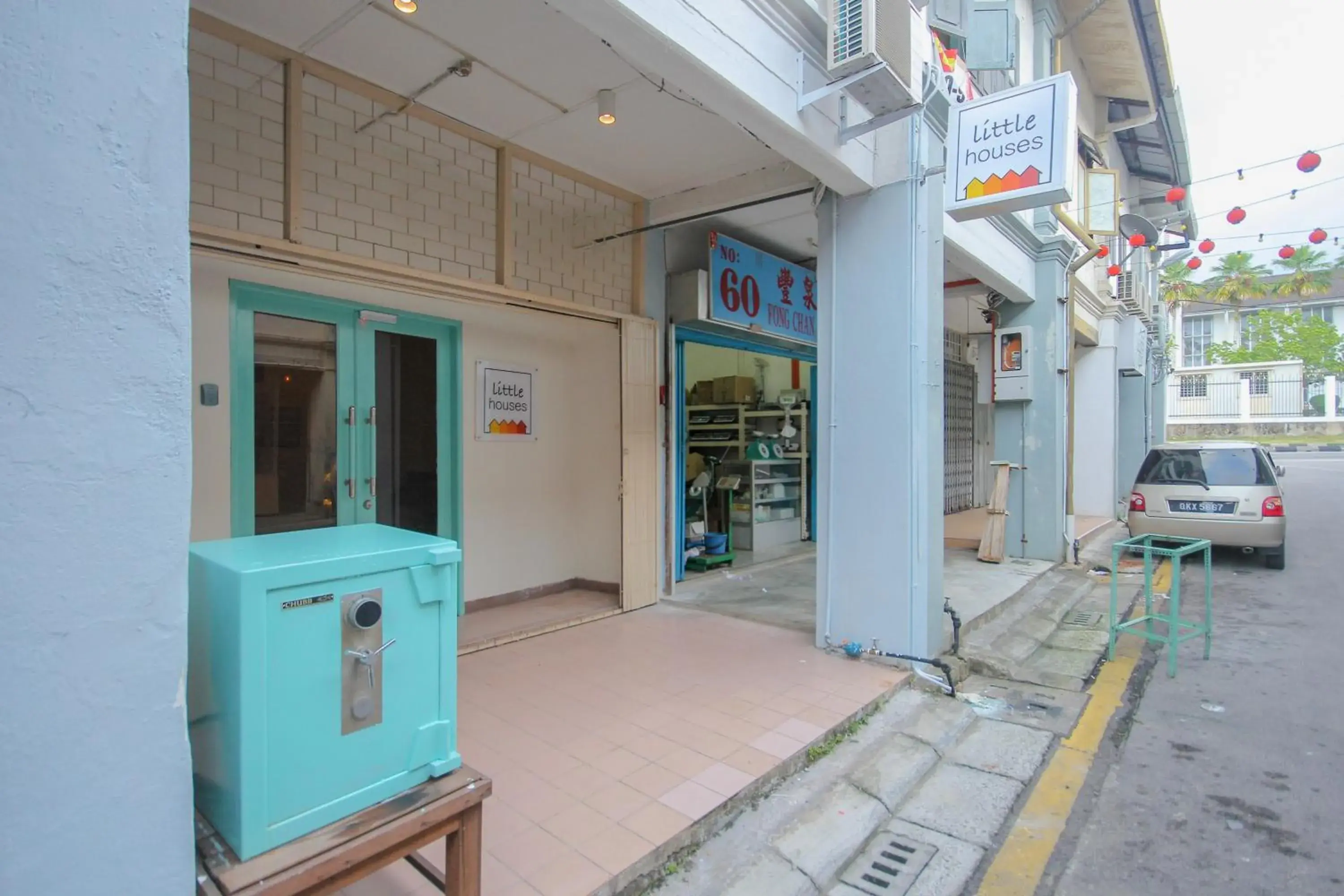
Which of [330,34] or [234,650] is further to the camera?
[330,34]

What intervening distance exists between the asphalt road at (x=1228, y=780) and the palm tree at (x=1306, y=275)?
1851 inches

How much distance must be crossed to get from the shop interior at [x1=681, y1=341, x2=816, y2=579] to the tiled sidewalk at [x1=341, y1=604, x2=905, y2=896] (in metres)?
2.85

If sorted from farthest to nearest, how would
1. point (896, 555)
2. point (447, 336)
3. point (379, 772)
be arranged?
point (447, 336), point (896, 555), point (379, 772)

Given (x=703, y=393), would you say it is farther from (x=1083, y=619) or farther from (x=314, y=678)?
(x=314, y=678)

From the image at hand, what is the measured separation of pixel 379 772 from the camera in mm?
1816

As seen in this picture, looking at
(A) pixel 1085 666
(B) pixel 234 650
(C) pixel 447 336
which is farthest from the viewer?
(C) pixel 447 336

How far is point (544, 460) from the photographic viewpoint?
6363 mm

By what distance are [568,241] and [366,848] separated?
187 inches

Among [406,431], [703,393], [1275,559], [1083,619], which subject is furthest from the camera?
[703,393]

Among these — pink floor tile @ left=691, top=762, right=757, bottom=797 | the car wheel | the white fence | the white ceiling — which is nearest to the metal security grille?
the car wheel

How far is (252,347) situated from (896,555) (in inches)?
174

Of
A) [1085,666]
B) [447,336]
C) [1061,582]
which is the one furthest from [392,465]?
[1061,582]

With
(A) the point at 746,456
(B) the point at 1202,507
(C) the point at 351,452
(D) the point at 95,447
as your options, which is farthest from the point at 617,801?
(B) the point at 1202,507

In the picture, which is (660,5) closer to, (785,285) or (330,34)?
(330,34)
